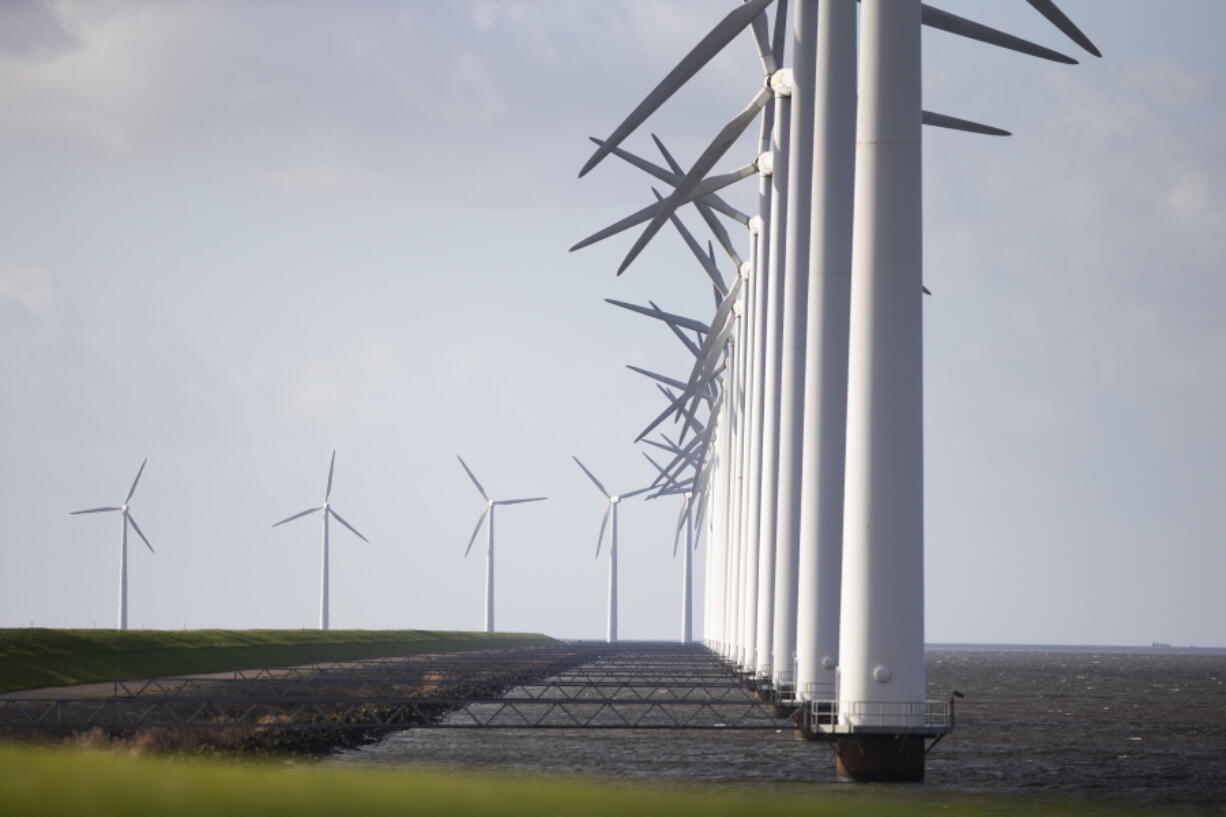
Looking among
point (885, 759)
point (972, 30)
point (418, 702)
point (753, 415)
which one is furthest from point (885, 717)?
point (753, 415)

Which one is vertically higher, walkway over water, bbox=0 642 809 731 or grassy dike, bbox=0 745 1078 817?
grassy dike, bbox=0 745 1078 817

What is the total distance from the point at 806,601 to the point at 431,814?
44.7 m

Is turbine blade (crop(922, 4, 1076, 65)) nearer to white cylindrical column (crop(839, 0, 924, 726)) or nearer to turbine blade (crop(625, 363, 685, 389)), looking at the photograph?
white cylindrical column (crop(839, 0, 924, 726))

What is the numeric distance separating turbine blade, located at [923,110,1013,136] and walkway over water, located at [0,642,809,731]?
21917mm

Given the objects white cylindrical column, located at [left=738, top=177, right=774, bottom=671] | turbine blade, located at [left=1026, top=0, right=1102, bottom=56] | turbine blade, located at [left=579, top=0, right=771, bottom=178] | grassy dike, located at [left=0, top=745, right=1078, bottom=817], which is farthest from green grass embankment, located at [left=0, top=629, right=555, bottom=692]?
grassy dike, located at [left=0, top=745, right=1078, bottom=817]

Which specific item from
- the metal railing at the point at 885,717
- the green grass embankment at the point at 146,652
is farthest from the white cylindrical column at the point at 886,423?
the green grass embankment at the point at 146,652

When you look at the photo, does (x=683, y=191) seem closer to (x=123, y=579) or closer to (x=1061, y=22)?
(x=1061, y=22)

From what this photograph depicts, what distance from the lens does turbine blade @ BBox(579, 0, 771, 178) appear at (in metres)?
42.8

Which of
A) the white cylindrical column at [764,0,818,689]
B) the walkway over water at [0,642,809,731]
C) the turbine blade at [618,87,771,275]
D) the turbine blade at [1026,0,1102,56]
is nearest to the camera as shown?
the turbine blade at [1026,0,1102,56]

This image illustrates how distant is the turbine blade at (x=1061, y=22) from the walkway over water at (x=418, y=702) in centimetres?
2081

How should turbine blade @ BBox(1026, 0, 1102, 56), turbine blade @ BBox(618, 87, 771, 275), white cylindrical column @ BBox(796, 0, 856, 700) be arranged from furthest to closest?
white cylindrical column @ BBox(796, 0, 856, 700) → turbine blade @ BBox(618, 87, 771, 275) → turbine blade @ BBox(1026, 0, 1102, 56)

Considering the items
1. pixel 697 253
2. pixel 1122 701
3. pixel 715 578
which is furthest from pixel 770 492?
pixel 715 578

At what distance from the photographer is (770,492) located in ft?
238

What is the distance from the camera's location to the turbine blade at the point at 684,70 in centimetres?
4284
